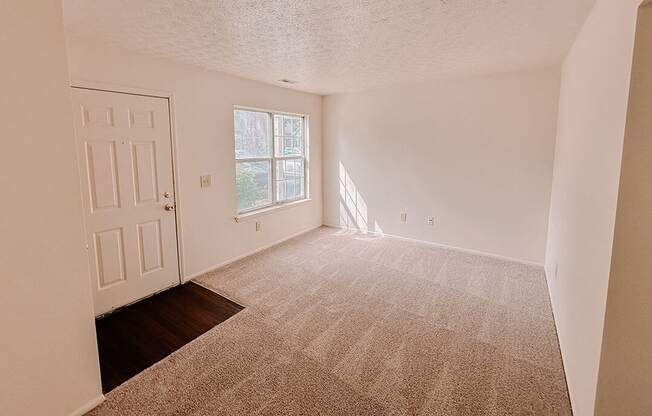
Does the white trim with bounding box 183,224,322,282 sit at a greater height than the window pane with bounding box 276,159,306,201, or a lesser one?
lesser

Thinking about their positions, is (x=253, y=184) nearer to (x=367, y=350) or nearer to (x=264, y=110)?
(x=264, y=110)

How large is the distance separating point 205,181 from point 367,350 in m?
2.50

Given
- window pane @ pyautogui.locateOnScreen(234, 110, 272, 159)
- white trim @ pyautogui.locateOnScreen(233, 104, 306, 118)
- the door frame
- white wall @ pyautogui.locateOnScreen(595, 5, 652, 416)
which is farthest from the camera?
window pane @ pyautogui.locateOnScreen(234, 110, 272, 159)

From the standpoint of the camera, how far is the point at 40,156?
1.52 metres

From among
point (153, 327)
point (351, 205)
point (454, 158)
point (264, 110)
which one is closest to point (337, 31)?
point (264, 110)

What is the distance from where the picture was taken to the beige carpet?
6.03 ft

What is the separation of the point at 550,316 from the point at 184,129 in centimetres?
394

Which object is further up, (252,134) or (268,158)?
(252,134)

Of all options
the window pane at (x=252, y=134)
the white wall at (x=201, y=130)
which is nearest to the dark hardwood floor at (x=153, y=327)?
the white wall at (x=201, y=130)

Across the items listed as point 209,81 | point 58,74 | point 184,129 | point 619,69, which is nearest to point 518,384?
point 619,69

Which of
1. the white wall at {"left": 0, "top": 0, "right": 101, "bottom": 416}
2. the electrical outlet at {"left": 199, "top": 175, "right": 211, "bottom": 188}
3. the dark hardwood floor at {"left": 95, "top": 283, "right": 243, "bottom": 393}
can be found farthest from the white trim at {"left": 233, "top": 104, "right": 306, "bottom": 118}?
the white wall at {"left": 0, "top": 0, "right": 101, "bottom": 416}

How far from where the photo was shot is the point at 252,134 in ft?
13.9

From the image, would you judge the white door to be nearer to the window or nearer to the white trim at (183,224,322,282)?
the white trim at (183,224,322,282)

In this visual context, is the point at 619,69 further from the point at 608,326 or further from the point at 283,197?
the point at 283,197
